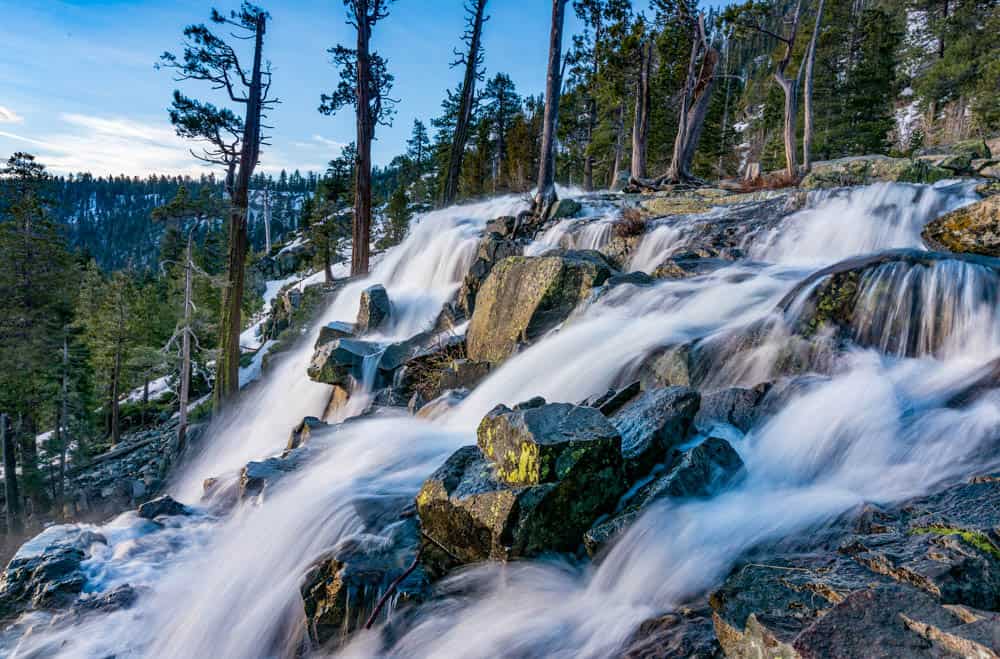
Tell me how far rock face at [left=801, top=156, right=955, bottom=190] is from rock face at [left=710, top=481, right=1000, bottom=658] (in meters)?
12.3

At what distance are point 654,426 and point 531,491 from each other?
1.20 metres

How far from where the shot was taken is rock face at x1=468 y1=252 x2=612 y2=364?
8180 millimetres

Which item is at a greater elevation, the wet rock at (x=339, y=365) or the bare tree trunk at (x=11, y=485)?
the wet rock at (x=339, y=365)

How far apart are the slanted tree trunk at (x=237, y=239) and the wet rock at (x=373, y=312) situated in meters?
3.96

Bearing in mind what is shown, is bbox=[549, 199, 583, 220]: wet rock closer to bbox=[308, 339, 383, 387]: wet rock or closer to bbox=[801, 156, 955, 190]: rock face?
bbox=[801, 156, 955, 190]: rock face

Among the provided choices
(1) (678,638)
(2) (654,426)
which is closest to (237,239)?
(2) (654,426)

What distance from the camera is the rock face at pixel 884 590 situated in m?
1.78

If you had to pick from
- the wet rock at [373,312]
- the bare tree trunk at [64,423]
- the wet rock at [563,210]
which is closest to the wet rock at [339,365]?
the wet rock at [373,312]

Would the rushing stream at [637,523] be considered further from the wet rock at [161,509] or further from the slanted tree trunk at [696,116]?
the slanted tree trunk at [696,116]

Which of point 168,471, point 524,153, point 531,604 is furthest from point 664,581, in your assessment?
point 524,153

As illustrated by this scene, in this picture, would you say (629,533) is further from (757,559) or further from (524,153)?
(524,153)

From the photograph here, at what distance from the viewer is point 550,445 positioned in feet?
11.6

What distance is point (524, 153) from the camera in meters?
38.5

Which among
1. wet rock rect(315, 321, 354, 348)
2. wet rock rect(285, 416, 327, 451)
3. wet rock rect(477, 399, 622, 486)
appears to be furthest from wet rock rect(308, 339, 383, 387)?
wet rock rect(477, 399, 622, 486)
